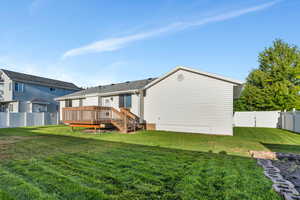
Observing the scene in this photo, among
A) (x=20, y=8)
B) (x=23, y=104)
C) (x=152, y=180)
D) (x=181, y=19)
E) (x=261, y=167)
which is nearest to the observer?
(x=152, y=180)

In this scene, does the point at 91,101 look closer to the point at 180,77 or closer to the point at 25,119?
the point at 25,119

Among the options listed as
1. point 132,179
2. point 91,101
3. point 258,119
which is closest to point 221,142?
point 132,179

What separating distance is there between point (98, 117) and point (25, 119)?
1080 cm

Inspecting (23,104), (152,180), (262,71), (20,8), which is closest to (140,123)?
(152,180)

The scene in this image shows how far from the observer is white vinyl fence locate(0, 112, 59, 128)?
49.1 ft

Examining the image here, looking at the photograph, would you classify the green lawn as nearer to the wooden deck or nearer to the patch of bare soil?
the patch of bare soil

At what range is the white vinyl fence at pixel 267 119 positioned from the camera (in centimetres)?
1281

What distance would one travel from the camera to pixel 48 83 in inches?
869

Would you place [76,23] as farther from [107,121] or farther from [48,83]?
[48,83]

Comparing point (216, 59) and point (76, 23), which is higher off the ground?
point (76, 23)

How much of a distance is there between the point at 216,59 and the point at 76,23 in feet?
45.9

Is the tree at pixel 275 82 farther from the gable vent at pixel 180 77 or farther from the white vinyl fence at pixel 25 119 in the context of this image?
the white vinyl fence at pixel 25 119

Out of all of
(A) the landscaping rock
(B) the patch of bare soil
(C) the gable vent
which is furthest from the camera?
(C) the gable vent

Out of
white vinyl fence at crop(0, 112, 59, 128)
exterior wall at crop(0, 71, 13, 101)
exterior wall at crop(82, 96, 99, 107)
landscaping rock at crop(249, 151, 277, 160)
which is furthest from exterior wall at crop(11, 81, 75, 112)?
landscaping rock at crop(249, 151, 277, 160)
